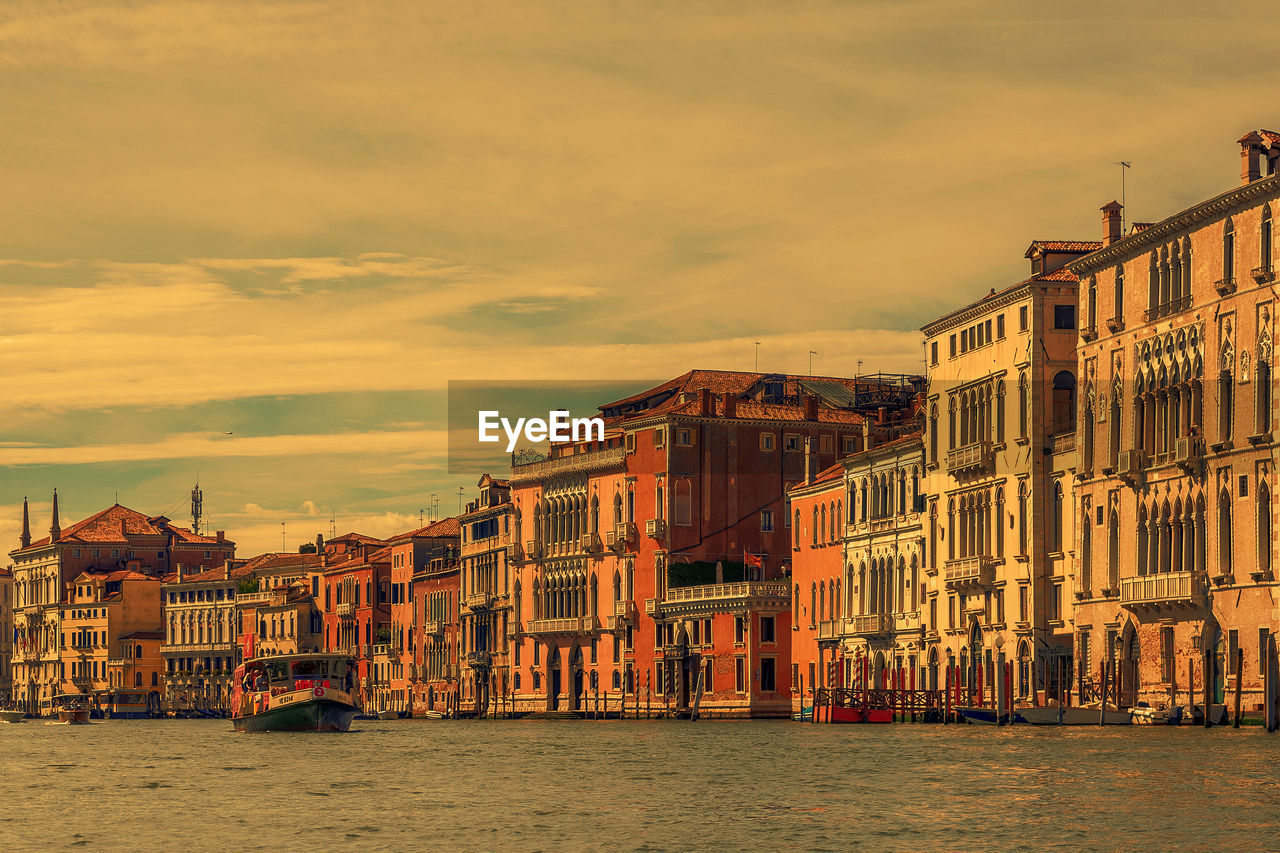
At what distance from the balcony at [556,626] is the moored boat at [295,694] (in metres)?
23.2

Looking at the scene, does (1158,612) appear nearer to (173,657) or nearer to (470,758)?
(470,758)

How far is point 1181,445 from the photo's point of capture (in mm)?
67625

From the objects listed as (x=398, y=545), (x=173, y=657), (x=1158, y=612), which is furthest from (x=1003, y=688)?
(x=173, y=657)

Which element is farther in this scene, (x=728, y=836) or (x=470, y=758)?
(x=470, y=758)

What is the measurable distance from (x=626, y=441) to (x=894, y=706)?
108 ft

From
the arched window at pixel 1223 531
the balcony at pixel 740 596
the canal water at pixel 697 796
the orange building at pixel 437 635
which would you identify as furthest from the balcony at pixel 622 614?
the arched window at pixel 1223 531

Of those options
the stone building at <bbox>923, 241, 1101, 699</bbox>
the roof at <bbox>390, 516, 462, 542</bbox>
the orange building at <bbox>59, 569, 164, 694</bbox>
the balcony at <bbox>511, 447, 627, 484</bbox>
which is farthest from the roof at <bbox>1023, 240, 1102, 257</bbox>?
the orange building at <bbox>59, 569, 164, 694</bbox>

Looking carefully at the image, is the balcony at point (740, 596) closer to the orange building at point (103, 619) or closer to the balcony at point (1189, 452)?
the balcony at point (1189, 452)

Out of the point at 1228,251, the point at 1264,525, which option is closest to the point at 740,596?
the point at 1228,251

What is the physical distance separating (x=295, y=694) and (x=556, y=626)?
113 feet

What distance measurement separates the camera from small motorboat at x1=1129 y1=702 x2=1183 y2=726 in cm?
6506

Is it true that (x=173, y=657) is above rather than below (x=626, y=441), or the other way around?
below

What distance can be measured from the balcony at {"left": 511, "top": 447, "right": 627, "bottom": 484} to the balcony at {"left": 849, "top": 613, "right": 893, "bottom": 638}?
22.3 metres

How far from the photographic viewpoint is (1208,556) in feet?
220
